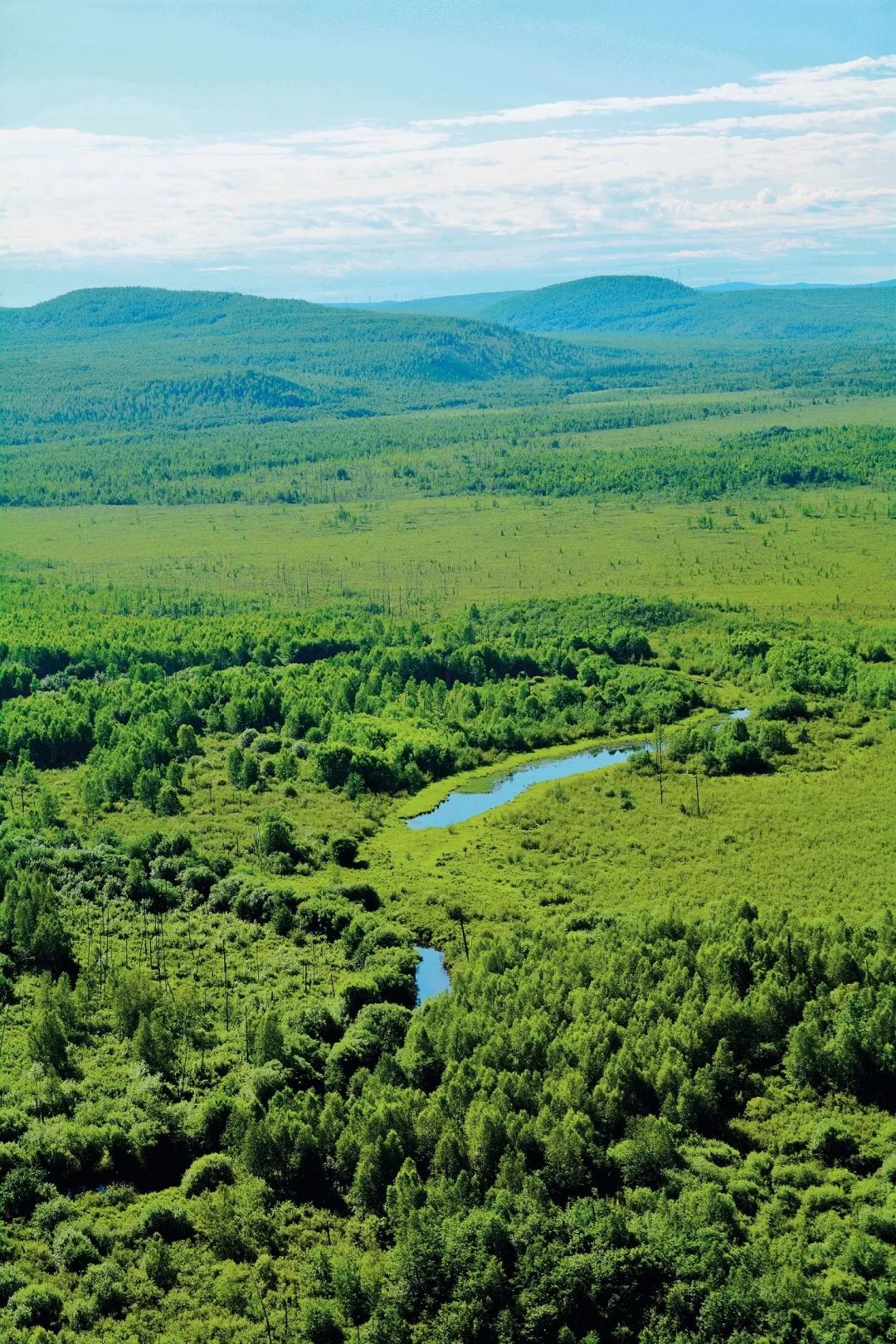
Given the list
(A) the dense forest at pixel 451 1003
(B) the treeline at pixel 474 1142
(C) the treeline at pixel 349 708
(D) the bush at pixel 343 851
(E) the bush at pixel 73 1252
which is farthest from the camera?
(C) the treeline at pixel 349 708

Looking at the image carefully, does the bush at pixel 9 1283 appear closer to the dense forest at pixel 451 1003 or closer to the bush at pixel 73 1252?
the dense forest at pixel 451 1003

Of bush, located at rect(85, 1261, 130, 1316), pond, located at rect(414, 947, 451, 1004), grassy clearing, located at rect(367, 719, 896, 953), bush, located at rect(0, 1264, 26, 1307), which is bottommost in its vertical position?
bush, located at rect(85, 1261, 130, 1316)

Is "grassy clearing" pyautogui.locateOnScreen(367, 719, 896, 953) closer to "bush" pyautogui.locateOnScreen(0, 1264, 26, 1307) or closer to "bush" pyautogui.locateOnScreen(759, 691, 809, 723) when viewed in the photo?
"bush" pyautogui.locateOnScreen(759, 691, 809, 723)

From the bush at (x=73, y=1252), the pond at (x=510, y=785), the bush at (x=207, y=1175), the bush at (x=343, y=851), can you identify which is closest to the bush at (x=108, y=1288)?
the bush at (x=73, y=1252)

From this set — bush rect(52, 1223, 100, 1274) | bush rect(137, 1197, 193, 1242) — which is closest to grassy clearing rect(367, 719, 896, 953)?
bush rect(137, 1197, 193, 1242)

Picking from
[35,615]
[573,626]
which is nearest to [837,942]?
[573,626]

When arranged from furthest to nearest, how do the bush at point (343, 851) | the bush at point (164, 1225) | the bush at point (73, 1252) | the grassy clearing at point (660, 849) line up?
1. the bush at point (343, 851)
2. the grassy clearing at point (660, 849)
3. the bush at point (164, 1225)
4. the bush at point (73, 1252)

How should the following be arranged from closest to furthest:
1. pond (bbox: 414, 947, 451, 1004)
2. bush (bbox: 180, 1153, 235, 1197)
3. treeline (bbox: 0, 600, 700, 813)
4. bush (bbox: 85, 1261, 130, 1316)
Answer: bush (bbox: 85, 1261, 130, 1316)
bush (bbox: 180, 1153, 235, 1197)
pond (bbox: 414, 947, 451, 1004)
treeline (bbox: 0, 600, 700, 813)
